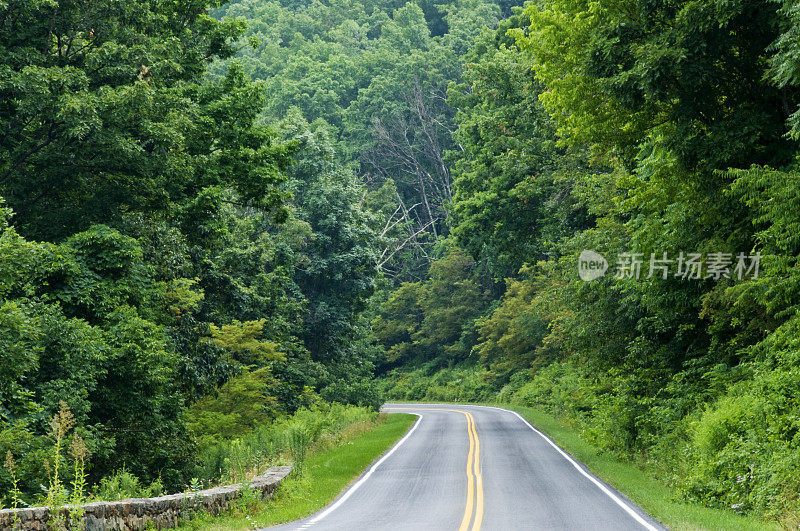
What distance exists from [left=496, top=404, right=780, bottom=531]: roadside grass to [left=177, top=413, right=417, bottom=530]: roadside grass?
237 inches

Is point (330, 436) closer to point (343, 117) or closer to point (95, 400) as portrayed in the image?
point (95, 400)

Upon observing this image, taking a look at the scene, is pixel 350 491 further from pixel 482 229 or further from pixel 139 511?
pixel 482 229

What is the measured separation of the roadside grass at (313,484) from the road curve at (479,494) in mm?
396

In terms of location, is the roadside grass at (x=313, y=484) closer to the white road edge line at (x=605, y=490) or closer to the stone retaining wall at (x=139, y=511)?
the stone retaining wall at (x=139, y=511)

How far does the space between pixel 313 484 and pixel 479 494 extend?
157 inches

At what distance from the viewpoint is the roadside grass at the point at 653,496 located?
10891 mm

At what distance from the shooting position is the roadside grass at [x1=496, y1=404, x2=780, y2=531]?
10.9m

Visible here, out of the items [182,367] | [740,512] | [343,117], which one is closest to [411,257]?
[343,117]

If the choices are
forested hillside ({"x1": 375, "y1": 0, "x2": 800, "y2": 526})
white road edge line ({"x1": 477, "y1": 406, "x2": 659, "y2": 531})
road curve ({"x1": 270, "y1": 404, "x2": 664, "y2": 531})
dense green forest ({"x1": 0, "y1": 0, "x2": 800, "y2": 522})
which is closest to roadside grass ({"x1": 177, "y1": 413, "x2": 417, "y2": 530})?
road curve ({"x1": 270, "y1": 404, "x2": 664, "y2": 531})

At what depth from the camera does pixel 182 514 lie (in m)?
11.4

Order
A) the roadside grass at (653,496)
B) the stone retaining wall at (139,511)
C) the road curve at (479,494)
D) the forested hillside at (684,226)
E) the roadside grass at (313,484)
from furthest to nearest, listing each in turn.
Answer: the forested hillside at (684,226), the roadside grass at (313,484), the road curve at (479,494), the roadside grass at (653,496), the stone retaining wall at (139,511)

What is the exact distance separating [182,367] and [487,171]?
15.8 meters

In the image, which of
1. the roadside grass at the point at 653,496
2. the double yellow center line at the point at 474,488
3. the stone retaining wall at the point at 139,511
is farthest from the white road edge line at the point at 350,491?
the roadside grass at the point at 653,496

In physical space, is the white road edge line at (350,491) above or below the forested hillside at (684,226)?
below
